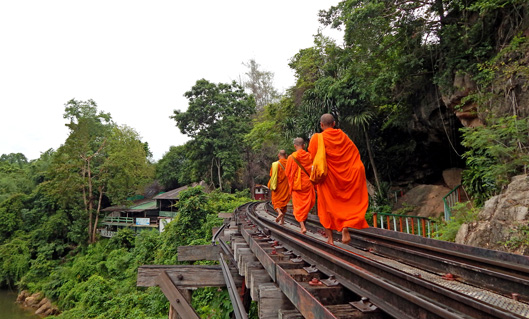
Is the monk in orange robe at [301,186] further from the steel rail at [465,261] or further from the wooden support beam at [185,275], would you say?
the wooden support beam at [185,275]

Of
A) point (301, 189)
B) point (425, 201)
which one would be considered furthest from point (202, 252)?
point (425, 201)

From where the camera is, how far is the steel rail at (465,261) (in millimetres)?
2211

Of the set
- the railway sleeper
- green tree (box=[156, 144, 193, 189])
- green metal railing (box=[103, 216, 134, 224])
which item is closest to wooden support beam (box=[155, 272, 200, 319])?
the railway sleeper

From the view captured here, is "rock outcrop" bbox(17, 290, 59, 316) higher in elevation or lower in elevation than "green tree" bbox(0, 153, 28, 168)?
lower

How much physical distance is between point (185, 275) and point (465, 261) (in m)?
3.41

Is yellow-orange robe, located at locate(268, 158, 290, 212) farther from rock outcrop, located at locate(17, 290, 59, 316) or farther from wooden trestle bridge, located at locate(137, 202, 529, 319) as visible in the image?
rock outcrop, located at locate(17, 290, 59, 316)

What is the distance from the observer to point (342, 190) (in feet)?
13.1

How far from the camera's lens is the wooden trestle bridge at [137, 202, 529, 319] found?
1.71m

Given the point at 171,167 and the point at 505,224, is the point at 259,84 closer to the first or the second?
the point at 171,167

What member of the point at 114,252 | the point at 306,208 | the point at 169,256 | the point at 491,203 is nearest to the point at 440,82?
the point at 491,203

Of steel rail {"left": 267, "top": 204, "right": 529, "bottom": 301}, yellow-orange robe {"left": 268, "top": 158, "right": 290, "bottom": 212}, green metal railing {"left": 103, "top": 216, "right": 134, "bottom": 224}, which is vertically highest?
yellow-orange robe {"left": 268, "top": 158, "right": 290, "bottom": 212}

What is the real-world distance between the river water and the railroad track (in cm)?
2221

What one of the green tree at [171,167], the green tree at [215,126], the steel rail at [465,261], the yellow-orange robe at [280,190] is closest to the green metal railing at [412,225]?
the yellow-orange robe at [280,190]

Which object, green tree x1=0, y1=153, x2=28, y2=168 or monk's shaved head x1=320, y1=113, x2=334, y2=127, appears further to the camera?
green tree x1=0, y1=153, x2=28, y2=168
